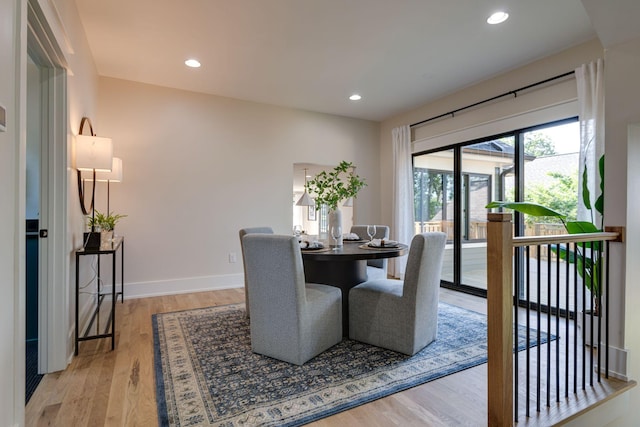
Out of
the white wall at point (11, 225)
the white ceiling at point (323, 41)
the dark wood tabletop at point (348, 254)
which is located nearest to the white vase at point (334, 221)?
the dark wood tabletop at point (348, 254)

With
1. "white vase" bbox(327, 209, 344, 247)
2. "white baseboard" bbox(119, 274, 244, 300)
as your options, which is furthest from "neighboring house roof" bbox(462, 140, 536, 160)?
"white baseboard" bbox(119, 274, 244, 300)

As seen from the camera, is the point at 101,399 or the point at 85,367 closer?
the point at 101,399

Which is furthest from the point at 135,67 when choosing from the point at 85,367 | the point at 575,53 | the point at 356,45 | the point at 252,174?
the point at 575,53

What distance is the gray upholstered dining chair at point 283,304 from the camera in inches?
84.5

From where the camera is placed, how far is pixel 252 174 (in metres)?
4.62

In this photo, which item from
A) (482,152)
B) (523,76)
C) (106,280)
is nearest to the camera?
(523,76)

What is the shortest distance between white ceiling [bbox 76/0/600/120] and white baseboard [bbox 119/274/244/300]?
2.45m

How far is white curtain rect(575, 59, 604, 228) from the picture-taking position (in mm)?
2766

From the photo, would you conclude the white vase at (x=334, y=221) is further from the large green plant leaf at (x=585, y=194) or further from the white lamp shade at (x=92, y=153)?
the large green plant leaf at (x=585, y=194)

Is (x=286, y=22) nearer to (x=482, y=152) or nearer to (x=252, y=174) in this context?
(x=252, y=174)

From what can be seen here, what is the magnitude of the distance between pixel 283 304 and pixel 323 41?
93.0 inches

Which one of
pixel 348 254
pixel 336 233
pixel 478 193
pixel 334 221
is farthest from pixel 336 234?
pixel 478 193

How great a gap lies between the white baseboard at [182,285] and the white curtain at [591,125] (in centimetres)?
398

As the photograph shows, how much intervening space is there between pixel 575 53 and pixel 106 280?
17.8 ft
